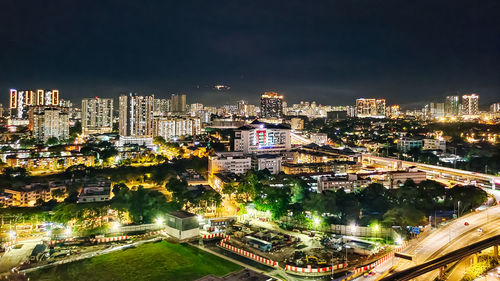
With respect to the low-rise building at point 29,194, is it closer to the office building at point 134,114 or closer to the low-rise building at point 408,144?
the office building at point 134,114

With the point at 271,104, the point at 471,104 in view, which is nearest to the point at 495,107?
the point at 471,104

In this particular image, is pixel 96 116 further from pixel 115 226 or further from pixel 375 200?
pixel 375 200

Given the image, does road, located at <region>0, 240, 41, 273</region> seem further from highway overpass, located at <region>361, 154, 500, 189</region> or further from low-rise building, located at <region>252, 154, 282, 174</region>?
highway overpass, located at <region>361, 154, 500, 189</region>

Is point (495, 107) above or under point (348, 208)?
above

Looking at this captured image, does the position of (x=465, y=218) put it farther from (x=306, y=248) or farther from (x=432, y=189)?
(x=306, y=248)

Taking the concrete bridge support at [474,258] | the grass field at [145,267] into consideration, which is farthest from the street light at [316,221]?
the concrete bridge support at [474,258]
